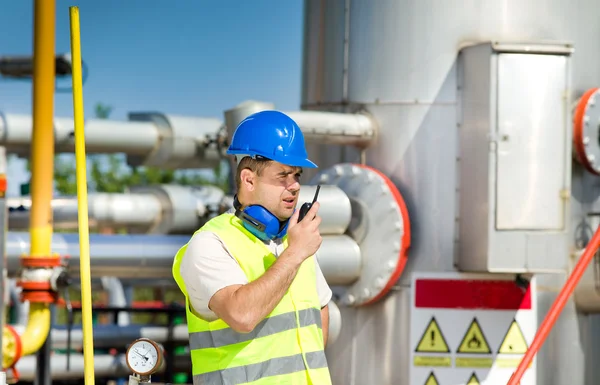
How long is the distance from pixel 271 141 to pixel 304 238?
37 cm

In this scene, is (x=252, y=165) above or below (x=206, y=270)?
above

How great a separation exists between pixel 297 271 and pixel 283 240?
9.2 inches

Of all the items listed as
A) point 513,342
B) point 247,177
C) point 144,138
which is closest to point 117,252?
point 144,138

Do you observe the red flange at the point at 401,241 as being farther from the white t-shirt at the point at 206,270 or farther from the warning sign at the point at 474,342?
the white t-shirt at the point at 206,270

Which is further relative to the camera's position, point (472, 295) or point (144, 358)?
point (472, 295)

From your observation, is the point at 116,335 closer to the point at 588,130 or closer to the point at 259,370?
the point at 588,130

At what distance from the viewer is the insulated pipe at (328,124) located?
5395mm

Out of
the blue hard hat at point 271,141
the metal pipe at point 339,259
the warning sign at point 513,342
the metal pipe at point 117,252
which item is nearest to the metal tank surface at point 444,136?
the warning sign at point 513,342

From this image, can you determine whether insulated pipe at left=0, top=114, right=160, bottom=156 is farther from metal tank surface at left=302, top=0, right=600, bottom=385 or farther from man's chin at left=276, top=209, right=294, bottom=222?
man's chin at left=276, top=209, right=294, bottom=222

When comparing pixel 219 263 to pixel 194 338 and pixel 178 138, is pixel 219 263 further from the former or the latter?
pixel 178 138

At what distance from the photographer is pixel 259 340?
314cm

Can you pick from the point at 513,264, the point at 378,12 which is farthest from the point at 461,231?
the point at 378,12

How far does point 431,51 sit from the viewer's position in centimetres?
545

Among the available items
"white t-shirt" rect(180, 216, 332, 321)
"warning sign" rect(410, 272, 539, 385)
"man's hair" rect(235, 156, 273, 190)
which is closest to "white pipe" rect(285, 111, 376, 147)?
"warning sign" rect(410, 272, 539, 385)
